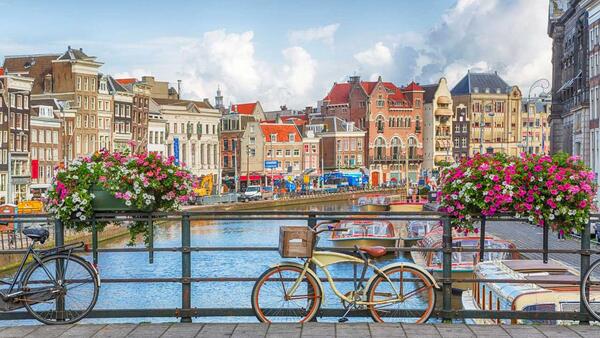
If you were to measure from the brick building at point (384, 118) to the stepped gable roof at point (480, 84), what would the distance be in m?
8.32

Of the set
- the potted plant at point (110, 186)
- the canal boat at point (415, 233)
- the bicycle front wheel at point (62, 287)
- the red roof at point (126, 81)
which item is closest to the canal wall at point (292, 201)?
the red roof at point (126, 81)

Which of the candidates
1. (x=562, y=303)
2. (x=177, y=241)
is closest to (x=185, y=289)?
(x=562, y=303)

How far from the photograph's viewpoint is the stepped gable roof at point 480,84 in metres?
133

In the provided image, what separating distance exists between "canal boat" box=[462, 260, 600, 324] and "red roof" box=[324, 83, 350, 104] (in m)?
105

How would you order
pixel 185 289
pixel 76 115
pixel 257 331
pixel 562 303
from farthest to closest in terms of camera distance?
1. pixel 76 115
2. pixel 562 303
3. pixel 185 289
4. pixel 257 331

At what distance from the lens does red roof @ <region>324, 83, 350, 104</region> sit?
122875mm

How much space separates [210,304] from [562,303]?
12616mm

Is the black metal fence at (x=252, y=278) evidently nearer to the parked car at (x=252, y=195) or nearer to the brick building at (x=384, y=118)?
the parked car at (x=252, y=195)

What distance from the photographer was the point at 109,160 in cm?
949

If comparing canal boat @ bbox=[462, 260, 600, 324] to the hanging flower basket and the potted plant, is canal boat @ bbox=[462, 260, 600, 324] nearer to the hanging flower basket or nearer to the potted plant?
the hanging flower basket

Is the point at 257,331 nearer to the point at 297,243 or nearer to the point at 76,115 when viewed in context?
the point at 297,243

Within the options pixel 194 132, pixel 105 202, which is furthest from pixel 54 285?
pixel 194 132

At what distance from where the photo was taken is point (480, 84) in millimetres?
133875

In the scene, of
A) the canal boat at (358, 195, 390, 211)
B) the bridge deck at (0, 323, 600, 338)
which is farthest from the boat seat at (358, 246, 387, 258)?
the canal boat at (358, 195, 390, 211)
